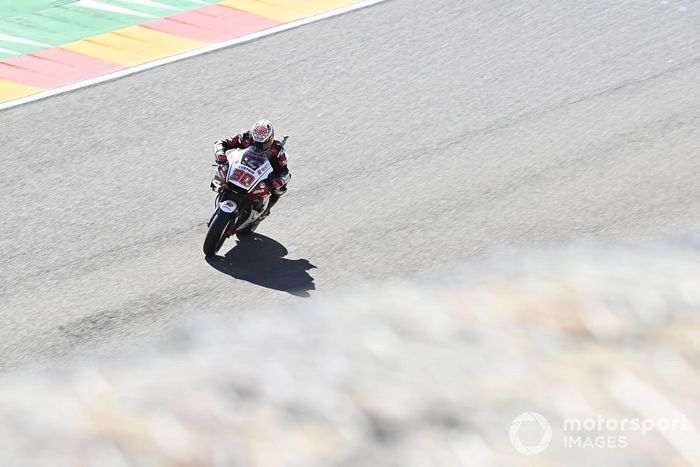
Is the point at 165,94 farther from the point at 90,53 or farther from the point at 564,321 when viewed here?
the point at 564,321

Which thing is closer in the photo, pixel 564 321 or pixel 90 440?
pixel 90 440

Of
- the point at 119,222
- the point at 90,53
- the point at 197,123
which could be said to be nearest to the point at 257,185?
the point at 119,222

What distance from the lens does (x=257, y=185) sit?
1148 centimetres

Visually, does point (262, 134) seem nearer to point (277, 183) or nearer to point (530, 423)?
point (277, 183)

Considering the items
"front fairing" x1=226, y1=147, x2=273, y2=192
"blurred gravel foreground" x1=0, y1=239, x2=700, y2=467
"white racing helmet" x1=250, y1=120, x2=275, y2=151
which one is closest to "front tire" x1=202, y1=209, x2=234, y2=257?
"front fairing" x1=226, y1=147, x2=273, y2=192

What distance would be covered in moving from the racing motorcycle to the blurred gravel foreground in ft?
27.2

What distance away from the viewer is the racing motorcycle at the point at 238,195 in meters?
11.2

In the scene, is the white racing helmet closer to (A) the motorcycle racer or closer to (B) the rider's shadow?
(A) the motorcycle racer

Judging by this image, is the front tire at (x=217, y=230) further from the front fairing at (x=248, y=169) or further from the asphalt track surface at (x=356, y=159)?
the front fairing at (x=248, y=169)

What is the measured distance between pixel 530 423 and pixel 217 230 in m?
8.75

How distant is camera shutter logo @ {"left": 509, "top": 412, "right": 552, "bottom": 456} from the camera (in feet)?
8.79

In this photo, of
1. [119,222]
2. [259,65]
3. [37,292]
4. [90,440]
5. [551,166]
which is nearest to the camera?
[90,440]

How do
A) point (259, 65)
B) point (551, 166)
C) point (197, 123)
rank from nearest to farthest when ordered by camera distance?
1. point (551, 166)
2. point (197, 123)
3. point (259, 65)

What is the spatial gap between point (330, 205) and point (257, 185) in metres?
1.32
